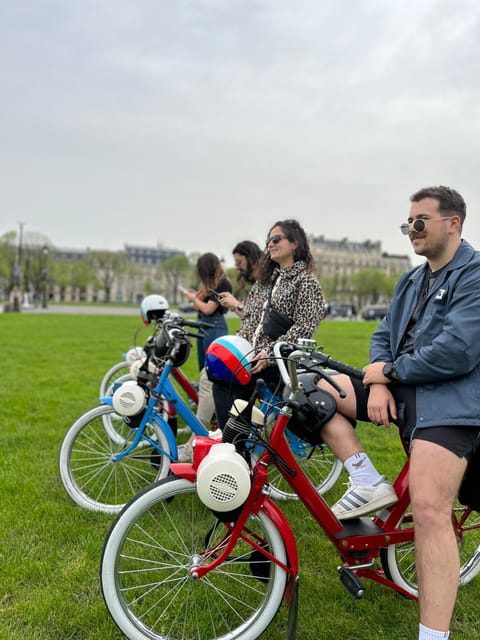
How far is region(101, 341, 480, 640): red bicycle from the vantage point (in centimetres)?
223

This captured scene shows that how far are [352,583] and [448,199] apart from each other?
6.17 feet

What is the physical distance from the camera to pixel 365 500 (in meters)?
2.45

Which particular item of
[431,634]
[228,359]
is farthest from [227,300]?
[431,634]

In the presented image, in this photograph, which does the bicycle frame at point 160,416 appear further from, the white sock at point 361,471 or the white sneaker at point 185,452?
→ the white sock at point 361,471

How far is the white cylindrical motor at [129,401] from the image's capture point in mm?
3545

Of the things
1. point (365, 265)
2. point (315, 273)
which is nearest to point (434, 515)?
point (315, 273)

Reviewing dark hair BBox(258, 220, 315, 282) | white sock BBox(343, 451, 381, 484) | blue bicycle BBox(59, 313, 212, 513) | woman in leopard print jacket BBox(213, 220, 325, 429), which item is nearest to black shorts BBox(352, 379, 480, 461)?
white sock BBox(343, 451, 381, 484)

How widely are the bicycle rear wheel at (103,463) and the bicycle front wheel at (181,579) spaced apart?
944 mm

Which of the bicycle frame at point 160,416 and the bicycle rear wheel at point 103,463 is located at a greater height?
the bicycle frame at point 160,416

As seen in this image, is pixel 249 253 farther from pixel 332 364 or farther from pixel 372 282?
pixel 372 282

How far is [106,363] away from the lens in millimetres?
11188

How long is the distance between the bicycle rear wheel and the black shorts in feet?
5.44

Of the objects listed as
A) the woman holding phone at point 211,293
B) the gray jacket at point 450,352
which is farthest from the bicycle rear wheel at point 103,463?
the gray jacket at point 450,352

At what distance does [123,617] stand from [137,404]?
1494mm
